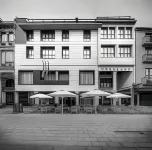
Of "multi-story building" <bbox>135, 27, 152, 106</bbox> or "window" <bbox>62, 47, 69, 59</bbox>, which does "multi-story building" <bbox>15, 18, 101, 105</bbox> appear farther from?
"multi-story building" <bbox>135, 27, 152, 106</bbox>

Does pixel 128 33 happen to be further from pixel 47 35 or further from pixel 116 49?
pixel 47 35

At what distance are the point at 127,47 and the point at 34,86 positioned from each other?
61.8 feet

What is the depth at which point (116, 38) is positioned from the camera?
87.7ft

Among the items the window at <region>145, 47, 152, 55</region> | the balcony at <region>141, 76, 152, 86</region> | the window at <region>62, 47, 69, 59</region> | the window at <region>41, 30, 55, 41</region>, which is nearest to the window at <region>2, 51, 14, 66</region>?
the window at <region>41, 30, 55, 41</region>

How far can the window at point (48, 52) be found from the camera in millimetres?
27188

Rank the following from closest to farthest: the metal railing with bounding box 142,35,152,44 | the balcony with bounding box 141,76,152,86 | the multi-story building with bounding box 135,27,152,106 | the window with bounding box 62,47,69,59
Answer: the balcony with bounding box 141,76,152,86 → the multi-story building with bounding box 135,27,152,106 → the metal railing with bounding box 142,35,152,44 → the window with bounding box 62,47,69,59

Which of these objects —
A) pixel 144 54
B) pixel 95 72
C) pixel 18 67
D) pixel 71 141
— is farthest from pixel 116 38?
pixel 71 141

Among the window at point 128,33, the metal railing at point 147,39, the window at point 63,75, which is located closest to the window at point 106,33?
the window at point 128,33

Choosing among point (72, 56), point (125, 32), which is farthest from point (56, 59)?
point (125, 32)

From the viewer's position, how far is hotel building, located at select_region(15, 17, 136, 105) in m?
26.3

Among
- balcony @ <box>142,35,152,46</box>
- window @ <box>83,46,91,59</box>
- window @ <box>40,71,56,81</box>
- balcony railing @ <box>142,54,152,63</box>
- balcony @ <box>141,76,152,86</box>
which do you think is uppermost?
balcony @ <box>142,35,152,46</box>

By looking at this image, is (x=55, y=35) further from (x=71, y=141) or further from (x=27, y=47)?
(x=71, y=141)

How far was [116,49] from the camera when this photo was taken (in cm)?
2659

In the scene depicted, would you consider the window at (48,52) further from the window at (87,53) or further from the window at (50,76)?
the window at (87,53)
